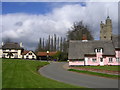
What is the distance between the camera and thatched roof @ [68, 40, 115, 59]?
148ft

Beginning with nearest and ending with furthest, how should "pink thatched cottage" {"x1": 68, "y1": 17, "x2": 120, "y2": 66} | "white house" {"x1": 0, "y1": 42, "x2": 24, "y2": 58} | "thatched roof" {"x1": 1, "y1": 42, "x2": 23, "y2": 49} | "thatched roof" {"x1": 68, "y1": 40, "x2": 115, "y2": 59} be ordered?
"pink thatched cottage" {"x1": 68, "y1": 17, "x2": 120, "y2": 66} < "thatched roof" {"x1": 68, "y1": 40, "x2": 115, "y2": 59} < "white house" {"x1": 0, "y1": 42, "x2": 24, "y2": 58} < "thatched roof" {"x1": 1, "y1": 42, "x2": 23, "y2": 49}

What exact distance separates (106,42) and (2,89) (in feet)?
126

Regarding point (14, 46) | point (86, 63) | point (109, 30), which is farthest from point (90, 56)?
point (14, 46)

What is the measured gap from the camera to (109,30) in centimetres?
5988

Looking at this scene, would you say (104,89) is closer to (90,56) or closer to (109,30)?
(90,56)

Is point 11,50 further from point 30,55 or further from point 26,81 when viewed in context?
point 26,81

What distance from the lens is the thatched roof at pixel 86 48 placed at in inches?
1780

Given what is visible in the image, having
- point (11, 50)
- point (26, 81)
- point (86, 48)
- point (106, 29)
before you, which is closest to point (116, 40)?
point (86, 48)

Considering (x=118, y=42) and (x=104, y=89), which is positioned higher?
(x=118, y=42)

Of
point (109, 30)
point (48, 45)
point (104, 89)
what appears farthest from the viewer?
point (48, 45)

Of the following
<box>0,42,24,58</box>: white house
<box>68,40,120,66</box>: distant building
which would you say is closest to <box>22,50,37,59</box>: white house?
<box>0,42,24,58</box>: white house

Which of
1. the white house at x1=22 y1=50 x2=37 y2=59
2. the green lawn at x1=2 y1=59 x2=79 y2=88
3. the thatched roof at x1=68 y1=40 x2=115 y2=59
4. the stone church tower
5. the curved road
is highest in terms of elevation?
the stone church tower

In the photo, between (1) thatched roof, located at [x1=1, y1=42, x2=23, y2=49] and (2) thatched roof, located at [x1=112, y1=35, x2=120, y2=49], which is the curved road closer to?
(2) thatched roof, located at [x1=112, y1=35, x2=120, y2=49]

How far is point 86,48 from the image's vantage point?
4694cm
